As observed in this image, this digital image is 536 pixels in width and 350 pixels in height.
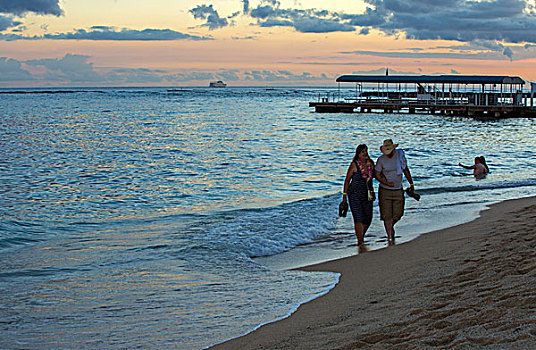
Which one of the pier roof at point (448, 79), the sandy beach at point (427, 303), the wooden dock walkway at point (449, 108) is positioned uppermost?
the pier roof at point (448, 79)

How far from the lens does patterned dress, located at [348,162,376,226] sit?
8.58 meters

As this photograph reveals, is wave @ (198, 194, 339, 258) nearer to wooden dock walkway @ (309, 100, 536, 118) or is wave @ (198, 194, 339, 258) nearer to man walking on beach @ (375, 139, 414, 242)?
man walking on beach @ (375, 139, 414, 242)

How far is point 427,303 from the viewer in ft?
16.5

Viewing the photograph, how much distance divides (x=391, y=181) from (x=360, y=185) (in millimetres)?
491

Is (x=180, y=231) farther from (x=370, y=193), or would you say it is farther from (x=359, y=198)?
(x=370, y=193)

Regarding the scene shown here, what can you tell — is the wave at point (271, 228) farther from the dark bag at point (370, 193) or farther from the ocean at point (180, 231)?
the dark bag at point (370, 193)

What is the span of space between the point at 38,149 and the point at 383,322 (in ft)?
83.7

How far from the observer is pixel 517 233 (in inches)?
310

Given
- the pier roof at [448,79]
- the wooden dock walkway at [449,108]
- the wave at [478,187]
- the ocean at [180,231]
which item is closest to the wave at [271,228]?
the ocean at [180,231]

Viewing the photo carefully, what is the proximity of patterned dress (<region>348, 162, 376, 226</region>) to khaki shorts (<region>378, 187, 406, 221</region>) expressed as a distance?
268 millimetres

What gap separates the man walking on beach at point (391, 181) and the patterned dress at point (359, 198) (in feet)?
0.76

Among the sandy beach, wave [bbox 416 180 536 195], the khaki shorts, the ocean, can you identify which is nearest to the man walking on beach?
the khaki shorts

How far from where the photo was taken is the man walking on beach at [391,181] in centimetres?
846

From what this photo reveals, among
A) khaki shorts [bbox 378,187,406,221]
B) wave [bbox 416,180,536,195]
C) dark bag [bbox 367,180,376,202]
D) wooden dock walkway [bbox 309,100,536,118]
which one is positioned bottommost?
wave [bbox 416,180,536,195]
